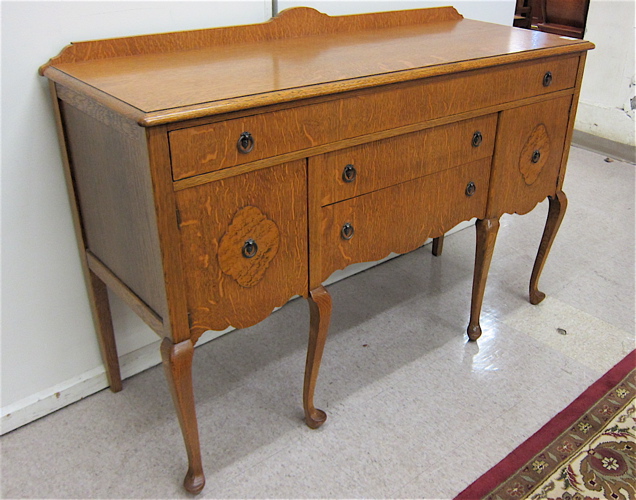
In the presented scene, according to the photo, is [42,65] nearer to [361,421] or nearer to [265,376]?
[265,376]

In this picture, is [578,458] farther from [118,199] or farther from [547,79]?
[118,199]

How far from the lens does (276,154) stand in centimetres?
140

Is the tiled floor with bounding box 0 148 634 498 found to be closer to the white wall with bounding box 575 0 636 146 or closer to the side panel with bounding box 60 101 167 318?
the side panel with bounding box 60 101 167 318

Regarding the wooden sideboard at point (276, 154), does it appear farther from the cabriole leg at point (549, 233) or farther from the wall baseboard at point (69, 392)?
the cabriole leg at point (549, 233)

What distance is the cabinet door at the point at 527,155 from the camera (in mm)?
1938

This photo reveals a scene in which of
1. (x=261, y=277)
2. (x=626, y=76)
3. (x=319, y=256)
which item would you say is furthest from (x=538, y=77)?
(x=626, y=76)

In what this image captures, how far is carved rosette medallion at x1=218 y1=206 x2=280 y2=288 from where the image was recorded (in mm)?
1400

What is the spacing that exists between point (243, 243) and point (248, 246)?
0.02 metres

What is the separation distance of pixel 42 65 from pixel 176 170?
22.9 inches

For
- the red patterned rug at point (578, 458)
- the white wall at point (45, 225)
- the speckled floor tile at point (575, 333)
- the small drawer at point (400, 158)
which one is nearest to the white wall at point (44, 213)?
the white wall at point (45, 225)

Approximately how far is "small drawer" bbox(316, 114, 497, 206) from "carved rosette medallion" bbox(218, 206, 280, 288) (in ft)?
0.56

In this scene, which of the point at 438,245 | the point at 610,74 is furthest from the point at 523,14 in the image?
the point at 438,245

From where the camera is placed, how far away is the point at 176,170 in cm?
125

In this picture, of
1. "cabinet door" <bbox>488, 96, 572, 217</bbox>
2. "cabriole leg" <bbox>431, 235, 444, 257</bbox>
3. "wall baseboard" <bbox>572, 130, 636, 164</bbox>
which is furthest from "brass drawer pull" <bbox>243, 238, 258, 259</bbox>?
"wall baseboard" <bbox>572, 130, 636, 164</bbox>
